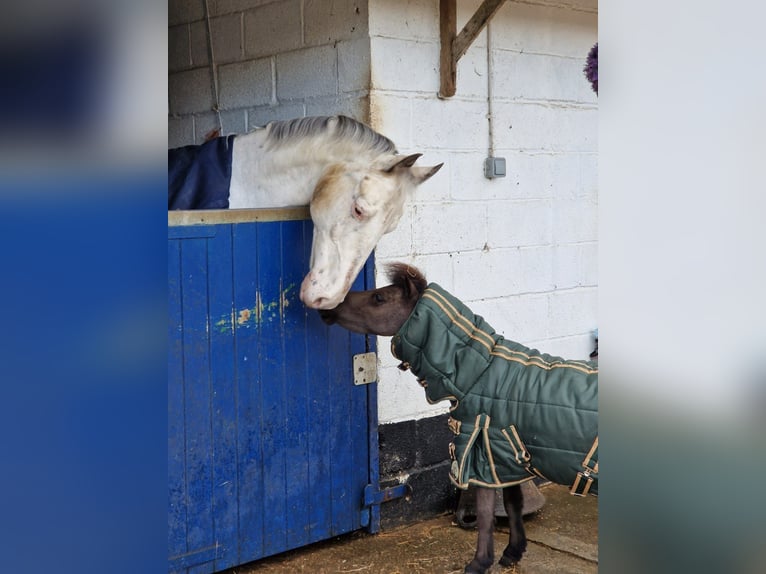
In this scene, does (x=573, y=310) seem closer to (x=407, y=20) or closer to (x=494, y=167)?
(x=494, y=167)

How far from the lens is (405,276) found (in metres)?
3.10

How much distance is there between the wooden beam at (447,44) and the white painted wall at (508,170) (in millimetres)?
29

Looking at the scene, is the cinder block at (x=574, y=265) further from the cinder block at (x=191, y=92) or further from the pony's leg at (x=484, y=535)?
the cinder block at (x=191, y=92)

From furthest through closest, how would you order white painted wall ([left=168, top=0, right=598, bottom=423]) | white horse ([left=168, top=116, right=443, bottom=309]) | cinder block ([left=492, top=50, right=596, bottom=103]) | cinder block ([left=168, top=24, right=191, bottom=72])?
cinder block ([left=168, top=24, right=191, bottom=72]), cinder block ([left=492, top=50, right=596, bottom=103]), white painted wall ([left=168, top=0, right=598, bottom=423]), white horse ([left=168, top=116, right=443, bottom=309])

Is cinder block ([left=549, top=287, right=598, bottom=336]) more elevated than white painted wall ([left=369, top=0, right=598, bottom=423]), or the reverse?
white painted wall ([left=369, top=0, right=598, bottom=423])

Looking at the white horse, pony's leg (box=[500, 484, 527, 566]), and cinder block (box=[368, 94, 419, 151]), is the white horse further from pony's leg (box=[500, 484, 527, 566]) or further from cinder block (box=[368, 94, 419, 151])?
pony's leg (box=[500, 484, 527, 566])

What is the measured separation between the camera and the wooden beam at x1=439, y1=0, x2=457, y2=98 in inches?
144

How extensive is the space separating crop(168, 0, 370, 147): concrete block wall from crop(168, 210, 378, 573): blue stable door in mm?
744

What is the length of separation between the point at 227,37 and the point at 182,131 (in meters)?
0.62

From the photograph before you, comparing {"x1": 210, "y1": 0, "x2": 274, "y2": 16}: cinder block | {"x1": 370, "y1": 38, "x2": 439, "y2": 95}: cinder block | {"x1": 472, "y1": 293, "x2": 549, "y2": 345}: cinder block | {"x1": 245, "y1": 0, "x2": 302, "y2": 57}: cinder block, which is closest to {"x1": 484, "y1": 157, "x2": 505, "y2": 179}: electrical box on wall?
{"x1": 370, "y1": 38, "x2": 439, "y2": 95}: cinder block

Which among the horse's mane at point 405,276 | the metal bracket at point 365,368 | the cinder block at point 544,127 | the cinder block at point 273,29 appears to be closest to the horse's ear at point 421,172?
the horse's mane at point 405,276

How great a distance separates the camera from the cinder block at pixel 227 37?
425 cm
